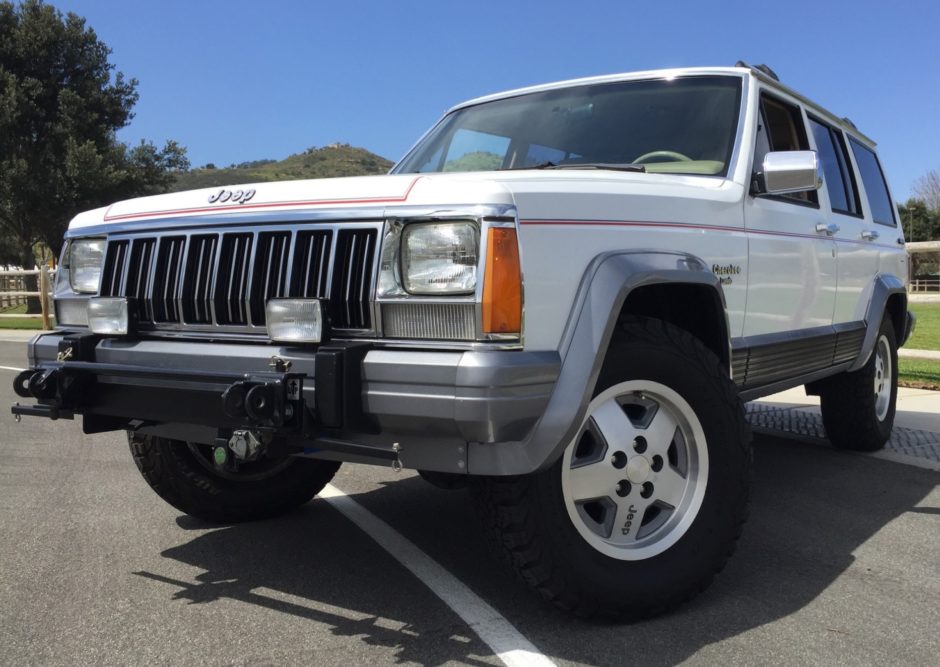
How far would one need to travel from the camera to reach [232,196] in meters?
3.00

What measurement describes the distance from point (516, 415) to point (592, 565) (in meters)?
0.66

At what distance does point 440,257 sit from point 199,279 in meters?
1.02

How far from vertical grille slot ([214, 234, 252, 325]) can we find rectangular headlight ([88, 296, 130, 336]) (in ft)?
1.41

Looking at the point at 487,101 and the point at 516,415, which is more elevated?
the point at 487,101

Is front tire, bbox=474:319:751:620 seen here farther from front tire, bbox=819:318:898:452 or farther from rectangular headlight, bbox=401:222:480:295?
front tire, bbox=819:318:898:452

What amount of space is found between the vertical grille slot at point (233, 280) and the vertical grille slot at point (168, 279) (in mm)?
216

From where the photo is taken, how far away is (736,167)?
3770 mm

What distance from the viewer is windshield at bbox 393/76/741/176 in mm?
3857

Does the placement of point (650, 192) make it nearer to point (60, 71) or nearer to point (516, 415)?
point (516, 415)

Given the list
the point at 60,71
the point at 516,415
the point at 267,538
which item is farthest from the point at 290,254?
the point at 60,71

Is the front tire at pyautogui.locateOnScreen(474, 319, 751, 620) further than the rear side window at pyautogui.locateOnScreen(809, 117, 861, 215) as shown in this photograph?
No

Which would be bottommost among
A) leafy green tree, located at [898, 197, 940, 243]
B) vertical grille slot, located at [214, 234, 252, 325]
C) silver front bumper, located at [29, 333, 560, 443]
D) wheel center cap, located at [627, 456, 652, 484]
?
wheel center cap, located at [627, 456, 652, 484]

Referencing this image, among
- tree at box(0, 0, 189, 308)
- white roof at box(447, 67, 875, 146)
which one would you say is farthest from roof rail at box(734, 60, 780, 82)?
tree at box(0, 0, 189, 308)

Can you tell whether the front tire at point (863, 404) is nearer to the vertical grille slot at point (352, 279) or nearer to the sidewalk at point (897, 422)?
the sidewalk at point (897, 422)
